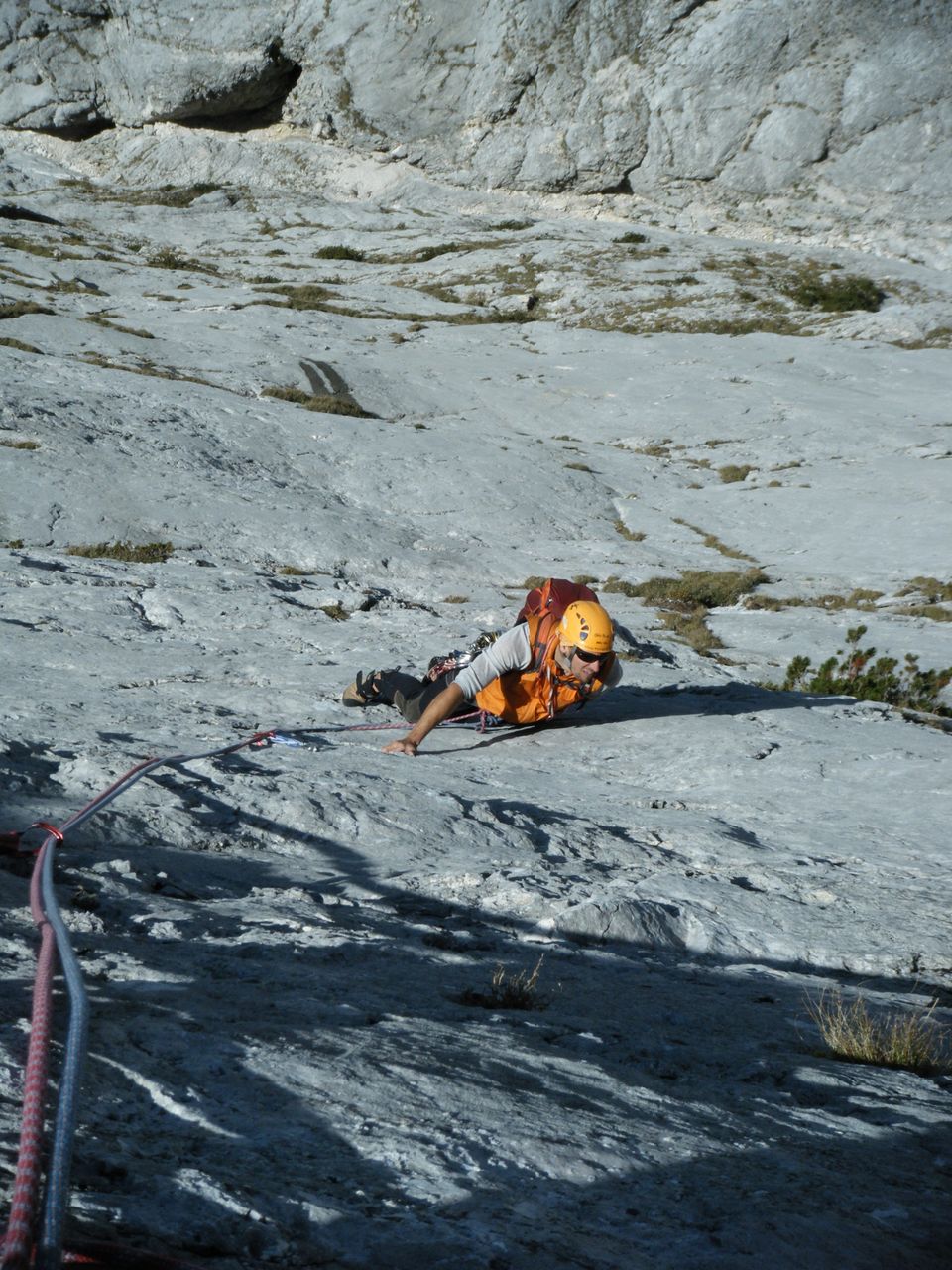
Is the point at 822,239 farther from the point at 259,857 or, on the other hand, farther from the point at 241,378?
the point at 259,857

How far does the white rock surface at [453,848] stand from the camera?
2.42 metres

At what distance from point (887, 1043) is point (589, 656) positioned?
450 centimetres

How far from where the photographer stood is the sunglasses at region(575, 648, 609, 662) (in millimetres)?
8023

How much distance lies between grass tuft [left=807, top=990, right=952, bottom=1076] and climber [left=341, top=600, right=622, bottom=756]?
431 cm

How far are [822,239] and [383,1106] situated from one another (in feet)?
203

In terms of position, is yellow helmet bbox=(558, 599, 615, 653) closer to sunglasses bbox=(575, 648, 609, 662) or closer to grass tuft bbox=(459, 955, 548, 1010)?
sunglasses bbox=(575, 648, 609, 662)

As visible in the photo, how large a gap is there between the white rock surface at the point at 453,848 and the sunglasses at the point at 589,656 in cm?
86

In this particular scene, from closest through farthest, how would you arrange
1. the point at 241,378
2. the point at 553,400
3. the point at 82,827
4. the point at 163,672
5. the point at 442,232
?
the point at 82,827 < the point at 163,672 < the point at 241,378 < the point at 553,400 < the point at 442,232

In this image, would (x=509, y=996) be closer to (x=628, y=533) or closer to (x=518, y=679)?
(x=518, y=679)

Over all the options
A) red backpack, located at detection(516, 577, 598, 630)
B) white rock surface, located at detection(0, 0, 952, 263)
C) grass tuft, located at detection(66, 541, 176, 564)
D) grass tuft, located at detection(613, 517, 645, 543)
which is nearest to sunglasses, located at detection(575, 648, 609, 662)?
red backpack, located at detection(516, 577, 598, 630)

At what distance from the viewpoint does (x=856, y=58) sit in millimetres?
56156

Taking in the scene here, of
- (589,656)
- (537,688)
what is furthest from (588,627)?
(537,688)

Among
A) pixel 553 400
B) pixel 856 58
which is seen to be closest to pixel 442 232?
pixel 856 58

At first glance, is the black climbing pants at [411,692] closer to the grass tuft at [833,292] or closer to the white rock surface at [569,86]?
the grass tuft at [833,292]
